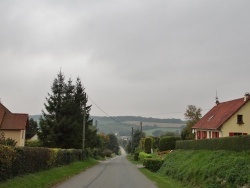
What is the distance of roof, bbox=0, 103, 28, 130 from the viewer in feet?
163

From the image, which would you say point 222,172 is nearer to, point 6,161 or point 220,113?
point 6,161

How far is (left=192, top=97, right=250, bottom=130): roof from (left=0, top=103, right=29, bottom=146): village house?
25961 millimetres

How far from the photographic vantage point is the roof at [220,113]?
4256 cm

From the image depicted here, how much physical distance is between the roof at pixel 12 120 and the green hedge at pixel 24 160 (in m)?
20.3

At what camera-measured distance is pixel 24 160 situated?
65.6 ft

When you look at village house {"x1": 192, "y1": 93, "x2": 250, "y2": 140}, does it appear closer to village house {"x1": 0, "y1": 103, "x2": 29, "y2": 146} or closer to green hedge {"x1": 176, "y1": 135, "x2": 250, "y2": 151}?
green hedge {"x1": 176, "y1": 135, "x2": 250, "y2": 151}

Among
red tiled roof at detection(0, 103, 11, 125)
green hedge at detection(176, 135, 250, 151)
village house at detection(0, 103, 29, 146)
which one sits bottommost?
green hedge at detection(176, 135, 250, 151)

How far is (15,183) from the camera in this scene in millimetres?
16500

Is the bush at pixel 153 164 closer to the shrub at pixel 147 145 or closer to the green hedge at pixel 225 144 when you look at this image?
the green hedge at pixel 225 144

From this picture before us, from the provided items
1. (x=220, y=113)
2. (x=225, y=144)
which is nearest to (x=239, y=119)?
(x=220, y=113)

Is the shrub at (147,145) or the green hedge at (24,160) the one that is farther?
the shrub at (147,145)

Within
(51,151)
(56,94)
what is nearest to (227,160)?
(51,151)

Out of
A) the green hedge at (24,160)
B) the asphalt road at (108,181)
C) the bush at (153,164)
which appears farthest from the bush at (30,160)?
the bush at (153,164)

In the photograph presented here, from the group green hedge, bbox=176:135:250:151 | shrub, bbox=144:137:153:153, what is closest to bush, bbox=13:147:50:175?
green hedge, bbox=176:135:250:151
